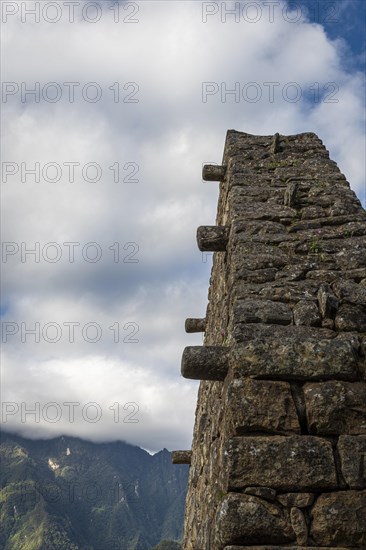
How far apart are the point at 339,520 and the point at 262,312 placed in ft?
4.68

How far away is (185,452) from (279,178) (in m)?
4.52

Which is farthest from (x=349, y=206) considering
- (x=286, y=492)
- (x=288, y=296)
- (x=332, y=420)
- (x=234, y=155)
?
(x=286, y=492)

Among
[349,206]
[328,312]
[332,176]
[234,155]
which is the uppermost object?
[234,155]

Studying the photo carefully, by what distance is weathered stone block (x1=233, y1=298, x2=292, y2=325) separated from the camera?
349 cm

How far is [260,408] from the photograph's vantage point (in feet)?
9.68

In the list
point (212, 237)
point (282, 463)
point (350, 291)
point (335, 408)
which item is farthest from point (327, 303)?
point (212, 237)

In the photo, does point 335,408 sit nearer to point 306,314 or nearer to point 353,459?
point 353,459

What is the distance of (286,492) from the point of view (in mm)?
2676

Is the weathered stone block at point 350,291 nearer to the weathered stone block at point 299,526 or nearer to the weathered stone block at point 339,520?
the weathered stone block at point 339,520

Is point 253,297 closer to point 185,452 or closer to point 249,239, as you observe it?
point 249,239

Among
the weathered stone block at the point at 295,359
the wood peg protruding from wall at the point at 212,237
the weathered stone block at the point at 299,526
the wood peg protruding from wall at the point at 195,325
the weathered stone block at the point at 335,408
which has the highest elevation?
the wood peg protruding from wall at the point at 212,237

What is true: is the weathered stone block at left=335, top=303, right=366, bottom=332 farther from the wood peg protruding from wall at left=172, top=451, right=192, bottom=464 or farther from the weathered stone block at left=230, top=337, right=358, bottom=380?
the wood peg protruding from wall at left=172, top=451, right=192, bottom=464

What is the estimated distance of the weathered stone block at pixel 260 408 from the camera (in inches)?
115

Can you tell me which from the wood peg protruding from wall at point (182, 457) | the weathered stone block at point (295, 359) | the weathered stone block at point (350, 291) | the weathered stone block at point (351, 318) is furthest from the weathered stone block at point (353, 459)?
the wood peg protruding from wall at point (182, 457)
